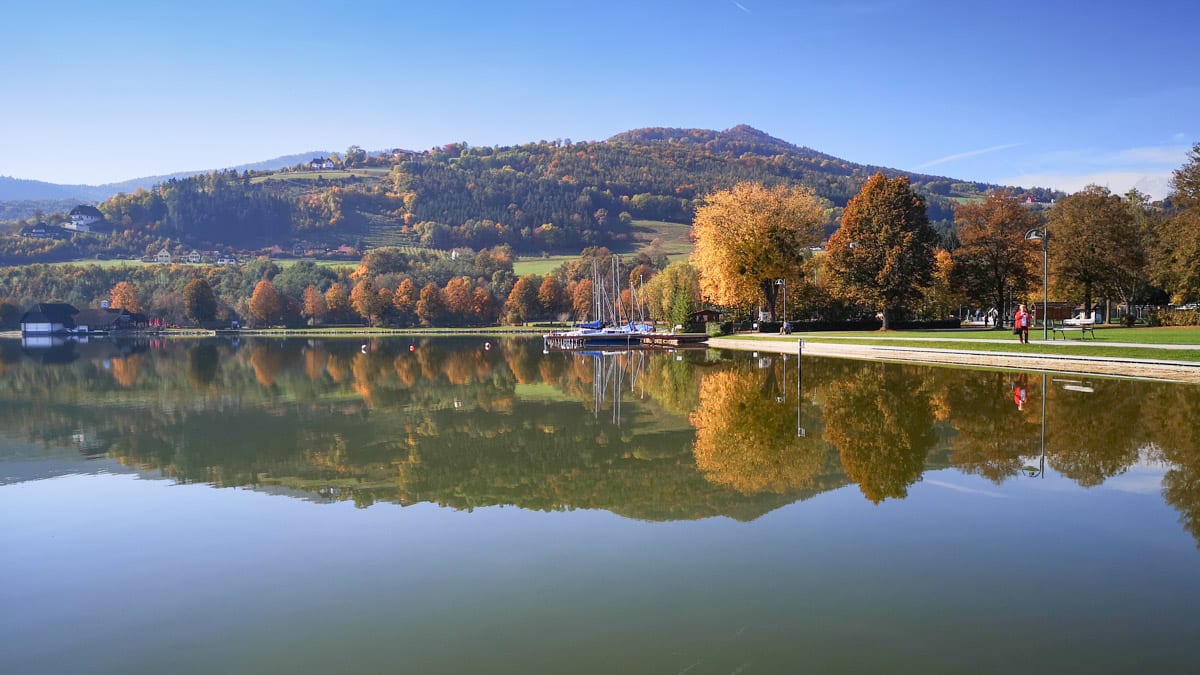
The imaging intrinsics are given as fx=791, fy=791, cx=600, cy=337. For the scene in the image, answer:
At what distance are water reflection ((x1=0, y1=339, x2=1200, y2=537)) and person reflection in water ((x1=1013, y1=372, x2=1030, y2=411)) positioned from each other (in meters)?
0.09

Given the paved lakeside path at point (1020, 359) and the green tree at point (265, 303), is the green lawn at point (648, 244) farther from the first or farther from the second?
the paved lakeside path at point (1020, 359)

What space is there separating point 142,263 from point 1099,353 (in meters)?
173

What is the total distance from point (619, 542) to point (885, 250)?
49114 mm

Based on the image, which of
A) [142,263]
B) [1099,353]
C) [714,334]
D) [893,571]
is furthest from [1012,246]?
[142,263]

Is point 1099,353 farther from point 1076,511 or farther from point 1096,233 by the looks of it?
point 1096,233

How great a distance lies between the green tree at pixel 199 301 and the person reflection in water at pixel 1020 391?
4815 inches

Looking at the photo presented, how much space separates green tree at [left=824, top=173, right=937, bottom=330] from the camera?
5334cm

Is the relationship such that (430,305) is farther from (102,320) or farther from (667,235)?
(667,235)

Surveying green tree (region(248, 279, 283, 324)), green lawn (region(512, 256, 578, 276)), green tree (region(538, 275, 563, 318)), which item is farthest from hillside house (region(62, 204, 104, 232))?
green tree (region(538, 275, 563, 318))

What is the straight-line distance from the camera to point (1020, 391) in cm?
2177

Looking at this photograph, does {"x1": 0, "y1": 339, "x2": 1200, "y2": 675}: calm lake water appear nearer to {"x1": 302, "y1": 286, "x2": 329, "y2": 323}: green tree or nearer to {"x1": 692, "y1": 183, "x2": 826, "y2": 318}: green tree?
{"x1": 692, "y1": 183, "x2": 826, "y2": 318}: green tree

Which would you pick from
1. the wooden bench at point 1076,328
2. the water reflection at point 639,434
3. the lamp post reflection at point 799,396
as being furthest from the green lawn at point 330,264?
the lamp post reflection at point 799,396

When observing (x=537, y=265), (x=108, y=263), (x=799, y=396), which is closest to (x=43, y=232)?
(x=108, y=263)

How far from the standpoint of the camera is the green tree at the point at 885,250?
5334cm
